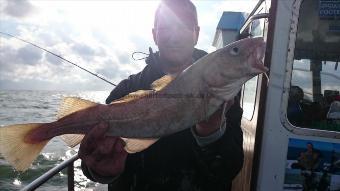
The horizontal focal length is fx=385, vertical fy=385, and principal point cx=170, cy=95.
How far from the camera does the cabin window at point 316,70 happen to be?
167 inches

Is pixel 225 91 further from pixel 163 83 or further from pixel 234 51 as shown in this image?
pixel 163 83

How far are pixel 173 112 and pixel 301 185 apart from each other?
203 cm

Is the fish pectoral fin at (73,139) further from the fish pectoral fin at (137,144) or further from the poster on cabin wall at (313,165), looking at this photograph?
the poster on cabin wall at (313,165)

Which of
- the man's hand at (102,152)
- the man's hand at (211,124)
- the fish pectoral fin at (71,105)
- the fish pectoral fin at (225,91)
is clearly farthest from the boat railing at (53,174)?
the fish pectoral fin at (225,91)

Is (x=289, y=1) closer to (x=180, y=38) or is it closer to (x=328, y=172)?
(x=180, y=38)

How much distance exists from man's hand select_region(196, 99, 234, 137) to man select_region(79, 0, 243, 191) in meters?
0.04

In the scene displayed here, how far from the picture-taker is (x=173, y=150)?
422cm

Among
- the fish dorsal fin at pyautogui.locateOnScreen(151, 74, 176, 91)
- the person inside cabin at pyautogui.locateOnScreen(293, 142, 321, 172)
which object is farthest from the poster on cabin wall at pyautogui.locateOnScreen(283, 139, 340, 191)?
the fish dorsal fin at pyautogui.locateOnScreen(151, 74, 176, 91)

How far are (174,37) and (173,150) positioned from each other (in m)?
1.23

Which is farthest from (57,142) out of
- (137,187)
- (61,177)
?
(137,187)

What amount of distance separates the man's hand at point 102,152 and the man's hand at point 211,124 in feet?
2.46

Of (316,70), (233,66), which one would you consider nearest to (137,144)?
(233,66)

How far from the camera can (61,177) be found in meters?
25.1

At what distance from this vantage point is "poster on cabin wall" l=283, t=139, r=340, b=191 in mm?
4191
